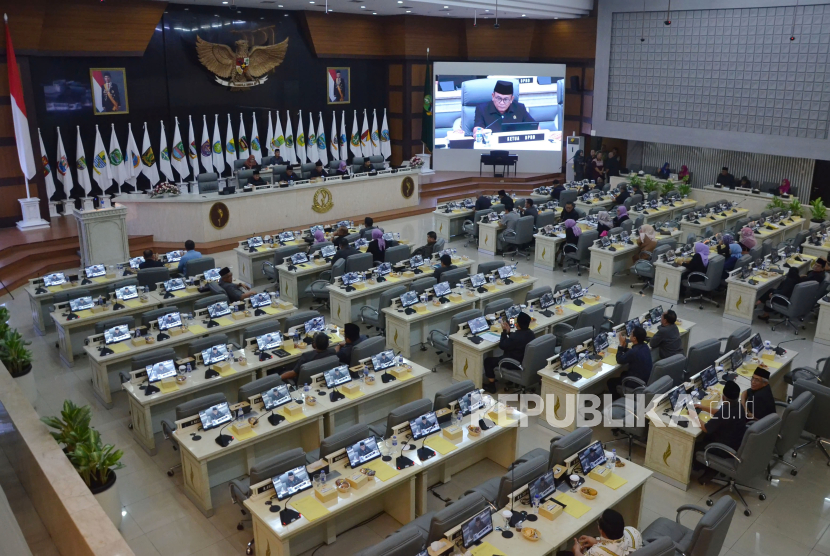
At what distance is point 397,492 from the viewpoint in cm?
697

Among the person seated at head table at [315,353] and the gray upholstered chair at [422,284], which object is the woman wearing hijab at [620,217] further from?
the person seated at head table at [315,353]

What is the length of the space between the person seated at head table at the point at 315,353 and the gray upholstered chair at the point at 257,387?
59 centimetres

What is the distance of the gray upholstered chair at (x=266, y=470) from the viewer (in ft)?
20.3

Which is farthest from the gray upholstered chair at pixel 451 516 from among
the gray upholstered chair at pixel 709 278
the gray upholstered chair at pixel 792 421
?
the gray upholstered chair at pixel 709 278

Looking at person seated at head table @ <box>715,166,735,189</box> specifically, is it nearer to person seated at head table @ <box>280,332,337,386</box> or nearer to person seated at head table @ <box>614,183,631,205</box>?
person seated at head table @ <box>614,183,631,205</box>

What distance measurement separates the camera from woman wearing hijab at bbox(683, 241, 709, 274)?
12.9 meters

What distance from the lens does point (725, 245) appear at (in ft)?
44.5

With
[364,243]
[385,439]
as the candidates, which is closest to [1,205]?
[364,243]

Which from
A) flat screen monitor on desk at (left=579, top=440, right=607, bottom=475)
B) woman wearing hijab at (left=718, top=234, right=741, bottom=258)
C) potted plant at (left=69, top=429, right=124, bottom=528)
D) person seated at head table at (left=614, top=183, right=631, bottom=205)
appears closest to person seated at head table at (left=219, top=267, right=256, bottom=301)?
potted plant at (left=69, top=429, right=124, bottom=528)

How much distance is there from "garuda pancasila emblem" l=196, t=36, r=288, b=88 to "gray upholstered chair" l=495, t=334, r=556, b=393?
1506 cm

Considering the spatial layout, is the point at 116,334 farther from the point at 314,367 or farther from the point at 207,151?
the point at 207,151

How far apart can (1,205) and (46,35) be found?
14.2 ft

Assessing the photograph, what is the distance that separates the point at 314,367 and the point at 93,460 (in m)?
2.78

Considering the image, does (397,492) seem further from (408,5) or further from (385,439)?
(408,5)
